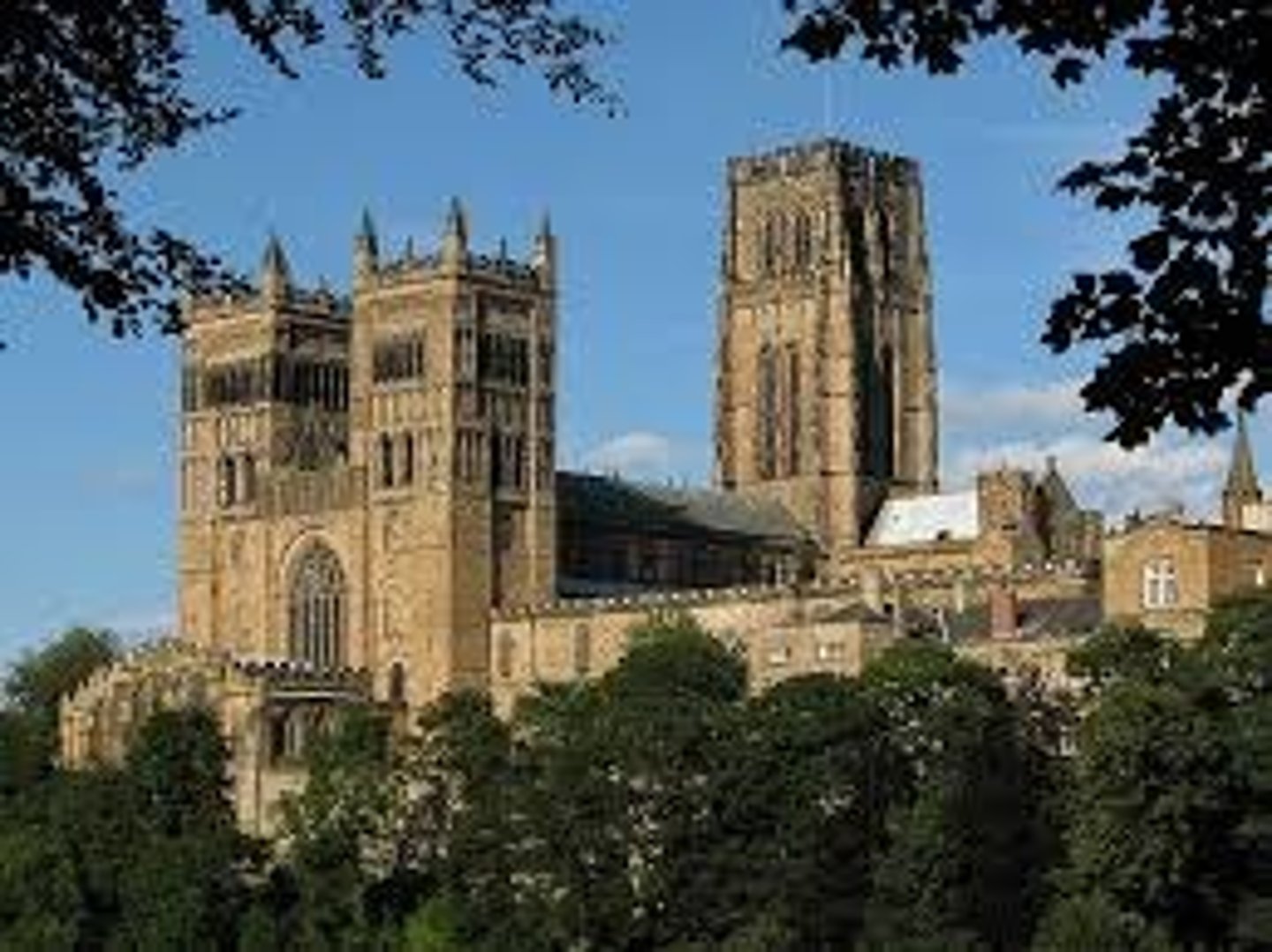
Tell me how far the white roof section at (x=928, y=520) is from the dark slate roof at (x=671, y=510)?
3163mm

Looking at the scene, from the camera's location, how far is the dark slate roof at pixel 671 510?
14075 centimetres

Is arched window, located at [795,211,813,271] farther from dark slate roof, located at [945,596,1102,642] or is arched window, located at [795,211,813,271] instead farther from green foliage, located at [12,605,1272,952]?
green foliage, located at [12,605,1272,952]

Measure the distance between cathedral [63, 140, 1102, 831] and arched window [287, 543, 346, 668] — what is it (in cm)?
11

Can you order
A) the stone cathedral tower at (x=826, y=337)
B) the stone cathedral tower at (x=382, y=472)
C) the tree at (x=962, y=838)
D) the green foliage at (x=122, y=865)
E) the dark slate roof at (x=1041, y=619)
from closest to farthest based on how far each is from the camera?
1. the tree at (x=962, y=838)
2. the green foliage at (x=122, y=865)
3. the dark slate roof at (x=1041, y=619)
4. the stone cathedral tower at (x=382, y=472)
5. the stone cathedral tower at (x=826, y=337)

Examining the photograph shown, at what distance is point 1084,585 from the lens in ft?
397

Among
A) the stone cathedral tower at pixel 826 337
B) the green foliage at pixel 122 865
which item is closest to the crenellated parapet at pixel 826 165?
the stone cathedral tower at pixel 826 337

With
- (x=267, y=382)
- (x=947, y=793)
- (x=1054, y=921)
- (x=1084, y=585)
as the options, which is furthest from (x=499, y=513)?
(x=1054, y=921)

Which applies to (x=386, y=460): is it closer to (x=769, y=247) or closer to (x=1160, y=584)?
(x=769, y=247)

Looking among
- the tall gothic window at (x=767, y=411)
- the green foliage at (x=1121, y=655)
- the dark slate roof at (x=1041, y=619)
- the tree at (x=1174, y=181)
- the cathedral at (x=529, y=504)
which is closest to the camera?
the tree at (x=1174, y=181)

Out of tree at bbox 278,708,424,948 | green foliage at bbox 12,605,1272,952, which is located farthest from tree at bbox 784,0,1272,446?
tree at bbox 278,708,424,948

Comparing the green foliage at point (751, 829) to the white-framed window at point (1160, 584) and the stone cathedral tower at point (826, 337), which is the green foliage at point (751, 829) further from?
the stone cathedral tower at point (826, 337)

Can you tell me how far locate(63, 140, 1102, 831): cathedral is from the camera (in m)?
125

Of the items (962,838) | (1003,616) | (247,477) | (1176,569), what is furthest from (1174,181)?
(247,477)

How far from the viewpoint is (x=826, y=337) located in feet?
491
